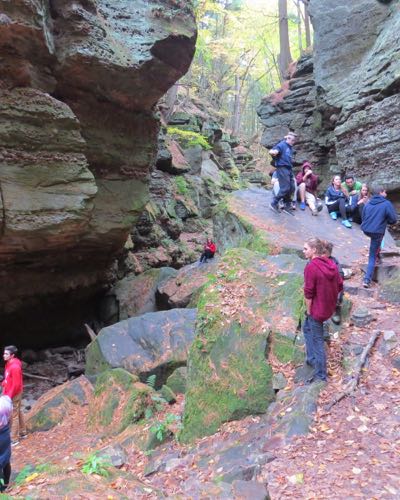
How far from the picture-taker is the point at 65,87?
34.7 feet

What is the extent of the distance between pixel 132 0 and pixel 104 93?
2695 mm

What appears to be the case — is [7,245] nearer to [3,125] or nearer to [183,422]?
[3,125]

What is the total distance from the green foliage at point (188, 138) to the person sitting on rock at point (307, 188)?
13141 millimetres

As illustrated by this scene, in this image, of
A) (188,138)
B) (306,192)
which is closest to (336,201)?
(306,192)

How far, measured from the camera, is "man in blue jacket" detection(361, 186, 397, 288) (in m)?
7.62

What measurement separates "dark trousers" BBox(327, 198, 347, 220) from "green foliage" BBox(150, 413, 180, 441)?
7.42 meters

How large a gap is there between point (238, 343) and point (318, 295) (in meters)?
1.55

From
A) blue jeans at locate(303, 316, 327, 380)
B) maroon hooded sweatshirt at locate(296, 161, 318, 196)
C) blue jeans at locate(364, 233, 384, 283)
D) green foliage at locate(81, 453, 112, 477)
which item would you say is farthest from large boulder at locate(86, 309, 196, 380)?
maroon hooded sweatshirt at locate(296, 161, 318, 196)

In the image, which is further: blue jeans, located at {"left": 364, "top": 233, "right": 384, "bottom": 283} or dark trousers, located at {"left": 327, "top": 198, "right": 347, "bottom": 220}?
dark trousers, located at {"left": 327, "top": 198, "right": 347, "bottom": 220}

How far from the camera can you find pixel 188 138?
25.2 m

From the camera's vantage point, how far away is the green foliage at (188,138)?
24.3 metres

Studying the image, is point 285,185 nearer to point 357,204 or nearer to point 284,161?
point 284,161

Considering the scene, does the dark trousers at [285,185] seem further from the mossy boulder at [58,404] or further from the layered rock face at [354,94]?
the mossy boulder at [58,404]

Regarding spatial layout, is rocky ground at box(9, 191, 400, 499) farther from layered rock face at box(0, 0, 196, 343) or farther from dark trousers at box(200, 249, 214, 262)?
dark trousers at box(200, 249, 214, 262)
